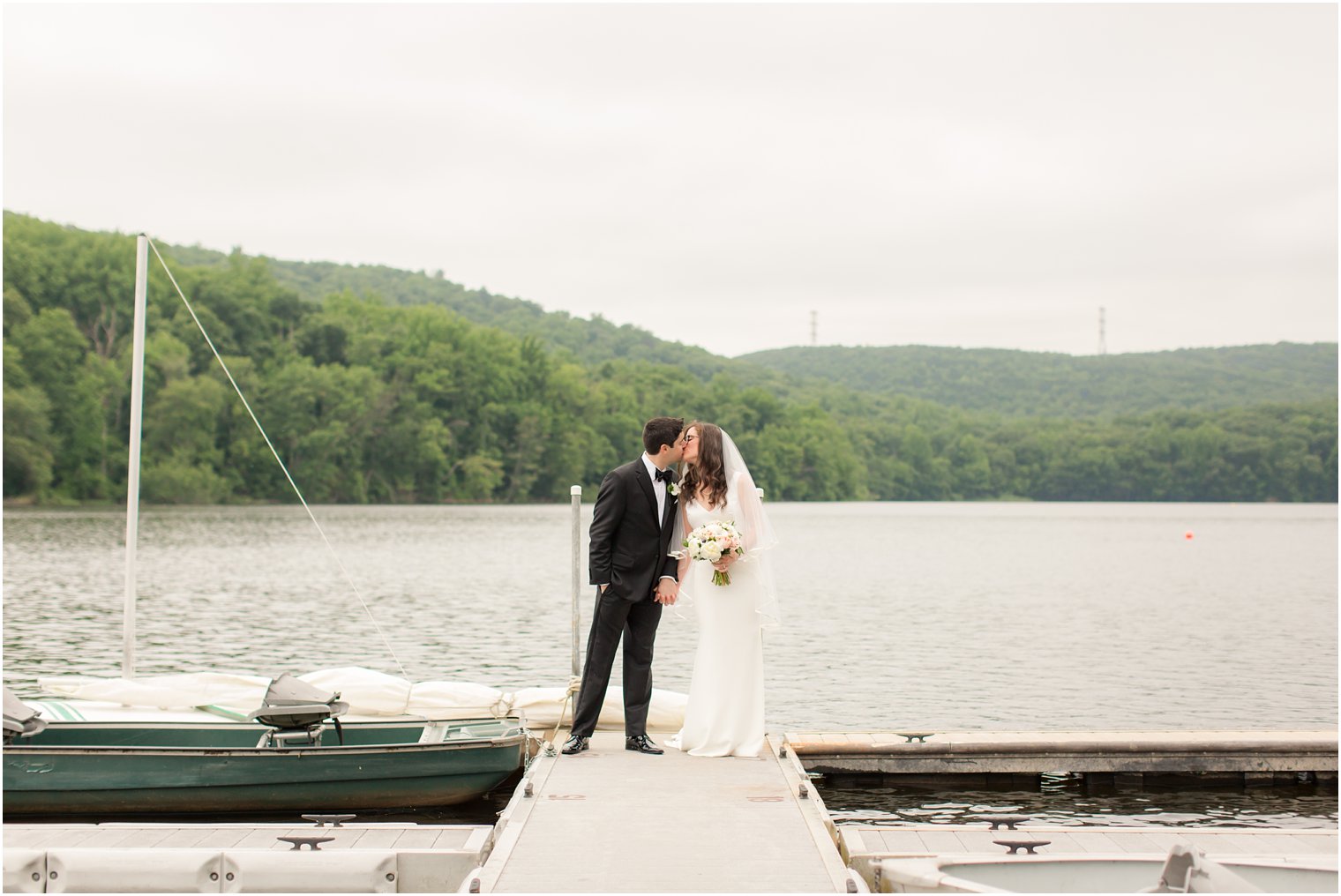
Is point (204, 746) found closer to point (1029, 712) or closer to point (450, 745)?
point (450, 745)

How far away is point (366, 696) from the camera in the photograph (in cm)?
1088

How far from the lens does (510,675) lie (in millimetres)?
19188

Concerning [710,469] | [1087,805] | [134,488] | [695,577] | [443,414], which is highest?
[443,414]

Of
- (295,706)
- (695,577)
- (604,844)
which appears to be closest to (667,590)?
(695,577)

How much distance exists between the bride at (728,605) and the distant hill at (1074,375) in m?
153

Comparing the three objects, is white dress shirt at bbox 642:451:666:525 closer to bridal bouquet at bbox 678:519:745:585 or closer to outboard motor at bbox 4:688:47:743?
bridal bouquet at bbox 678:519:745:585

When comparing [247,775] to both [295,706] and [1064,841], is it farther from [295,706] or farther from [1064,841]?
[1064,841]

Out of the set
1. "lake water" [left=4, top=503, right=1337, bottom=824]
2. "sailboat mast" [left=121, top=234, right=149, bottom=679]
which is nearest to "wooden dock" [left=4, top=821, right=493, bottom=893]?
"sailboat mast" [left=121, top=234, right=149, bottom=679]

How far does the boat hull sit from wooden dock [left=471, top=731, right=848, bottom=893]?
1.31 meters

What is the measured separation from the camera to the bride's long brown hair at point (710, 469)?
8812 millimetres

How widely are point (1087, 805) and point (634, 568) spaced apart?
4539mm

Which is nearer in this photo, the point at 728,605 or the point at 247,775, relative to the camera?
the point at 728,605

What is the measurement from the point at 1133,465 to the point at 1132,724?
135m

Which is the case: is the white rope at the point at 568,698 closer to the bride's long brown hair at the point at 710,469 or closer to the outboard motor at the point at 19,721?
the bride's long brown hair at the point at 710,469
